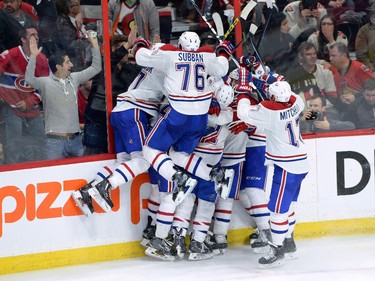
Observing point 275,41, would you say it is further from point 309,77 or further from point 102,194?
point 102,194

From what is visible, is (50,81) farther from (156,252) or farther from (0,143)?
(156,252)

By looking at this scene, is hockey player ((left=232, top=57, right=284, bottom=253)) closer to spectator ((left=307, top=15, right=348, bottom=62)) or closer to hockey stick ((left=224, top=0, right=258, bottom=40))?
hockey stick ((left=224, top=0, right=258, bottom=40))

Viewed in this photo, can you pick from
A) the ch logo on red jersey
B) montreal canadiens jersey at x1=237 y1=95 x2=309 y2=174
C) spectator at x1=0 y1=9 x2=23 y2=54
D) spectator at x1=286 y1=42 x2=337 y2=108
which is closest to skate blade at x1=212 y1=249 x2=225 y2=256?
montreal canadiens jersey at x1=237 y1=95 x2=309 y2=174

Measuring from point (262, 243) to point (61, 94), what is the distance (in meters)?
1.51

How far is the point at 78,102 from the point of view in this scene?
6.93 m

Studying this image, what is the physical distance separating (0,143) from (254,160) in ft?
5.15

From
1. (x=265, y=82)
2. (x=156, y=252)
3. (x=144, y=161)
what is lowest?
(x=156, y=252)

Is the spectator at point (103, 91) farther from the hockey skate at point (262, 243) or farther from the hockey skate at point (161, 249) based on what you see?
the hockey skate at point (262, 243)

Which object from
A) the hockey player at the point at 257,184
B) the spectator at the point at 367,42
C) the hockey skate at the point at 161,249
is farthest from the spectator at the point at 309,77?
the hockey skate at the point at 161,249

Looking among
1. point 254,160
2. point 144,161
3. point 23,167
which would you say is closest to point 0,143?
point 23,167

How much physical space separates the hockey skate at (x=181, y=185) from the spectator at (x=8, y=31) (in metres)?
1.16

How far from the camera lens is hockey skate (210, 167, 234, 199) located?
22.9 ft

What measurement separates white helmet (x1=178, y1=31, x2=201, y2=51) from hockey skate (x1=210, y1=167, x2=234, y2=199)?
73 cm

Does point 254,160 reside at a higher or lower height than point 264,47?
lower
